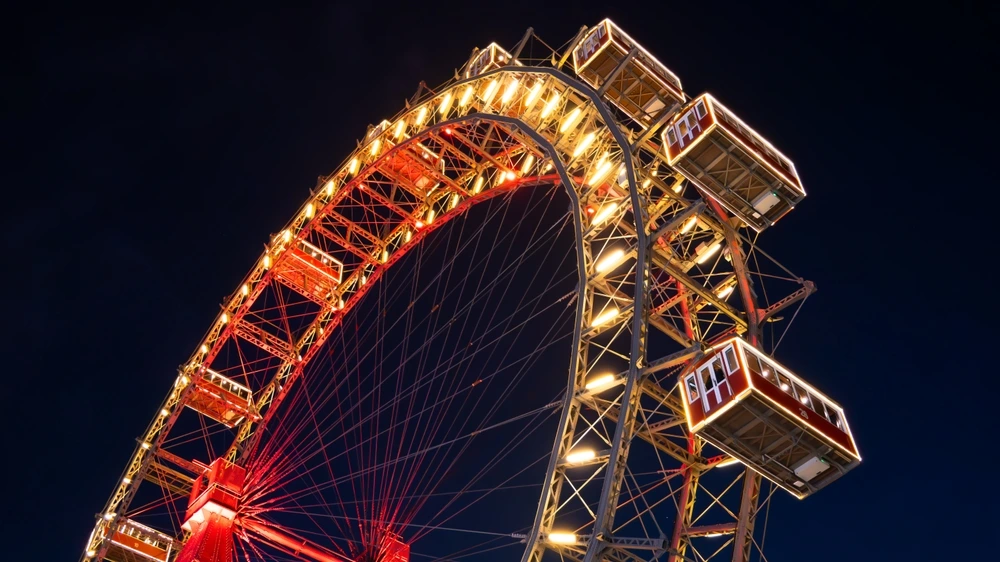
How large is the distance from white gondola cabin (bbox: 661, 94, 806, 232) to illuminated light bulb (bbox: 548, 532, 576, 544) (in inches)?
357

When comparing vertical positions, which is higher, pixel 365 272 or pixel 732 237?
pixel 365 272

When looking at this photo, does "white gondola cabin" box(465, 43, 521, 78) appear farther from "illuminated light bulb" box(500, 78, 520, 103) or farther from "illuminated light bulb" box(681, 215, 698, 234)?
"illuminated light bulb" box(681, 215, 698, 234)

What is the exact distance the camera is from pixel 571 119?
24062 mm

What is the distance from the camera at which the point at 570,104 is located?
1010 inches

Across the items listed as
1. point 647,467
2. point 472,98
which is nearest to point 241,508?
point 472,98

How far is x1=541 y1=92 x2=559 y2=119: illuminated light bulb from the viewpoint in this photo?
24938 mm

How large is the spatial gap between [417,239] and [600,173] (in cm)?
1472

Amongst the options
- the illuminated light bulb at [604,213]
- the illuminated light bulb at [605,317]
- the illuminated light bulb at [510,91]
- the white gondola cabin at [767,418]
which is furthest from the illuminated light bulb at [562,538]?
the illuminated light bulb at [510,91]

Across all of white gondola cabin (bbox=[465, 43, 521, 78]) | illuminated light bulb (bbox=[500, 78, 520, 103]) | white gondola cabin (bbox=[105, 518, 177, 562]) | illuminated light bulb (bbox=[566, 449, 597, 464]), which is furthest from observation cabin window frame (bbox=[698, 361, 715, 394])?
white gondola cabin (bbox=[105, 518, 177, 562])

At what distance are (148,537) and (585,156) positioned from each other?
24227 millimetres

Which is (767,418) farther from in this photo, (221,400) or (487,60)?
(221,400)

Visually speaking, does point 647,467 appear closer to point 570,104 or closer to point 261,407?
point 261,407

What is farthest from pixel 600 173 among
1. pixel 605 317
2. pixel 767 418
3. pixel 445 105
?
pixel 445 105

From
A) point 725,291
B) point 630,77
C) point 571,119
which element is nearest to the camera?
point 725,291
